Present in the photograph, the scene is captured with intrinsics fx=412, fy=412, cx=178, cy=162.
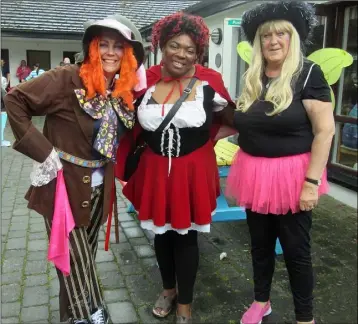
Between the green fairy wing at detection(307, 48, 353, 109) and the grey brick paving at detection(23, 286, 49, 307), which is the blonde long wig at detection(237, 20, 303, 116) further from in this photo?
the grey brick paving at detection(23, 286, 49, 307)

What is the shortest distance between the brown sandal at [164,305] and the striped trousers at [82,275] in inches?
16.4

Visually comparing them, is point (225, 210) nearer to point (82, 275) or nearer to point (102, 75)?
point (82, 275)

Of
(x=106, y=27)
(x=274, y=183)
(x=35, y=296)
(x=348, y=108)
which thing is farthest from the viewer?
(x=348, y=108)

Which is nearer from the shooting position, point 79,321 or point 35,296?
point 79,321

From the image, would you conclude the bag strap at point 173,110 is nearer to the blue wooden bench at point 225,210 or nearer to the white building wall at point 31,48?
the blue wooden bench at point 225,210

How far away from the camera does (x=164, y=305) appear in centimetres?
269

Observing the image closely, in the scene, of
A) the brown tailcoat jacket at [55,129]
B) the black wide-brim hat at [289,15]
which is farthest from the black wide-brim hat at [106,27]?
the black wide-brim hat at [289,15]

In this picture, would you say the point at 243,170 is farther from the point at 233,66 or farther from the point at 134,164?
the point at 233,66

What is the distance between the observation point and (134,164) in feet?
8.34

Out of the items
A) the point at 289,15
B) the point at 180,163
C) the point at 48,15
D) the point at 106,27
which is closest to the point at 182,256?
the point at 180,163

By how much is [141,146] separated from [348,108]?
145 inches

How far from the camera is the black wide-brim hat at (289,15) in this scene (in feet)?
7.15

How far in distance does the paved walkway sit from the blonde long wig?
4.64 feet

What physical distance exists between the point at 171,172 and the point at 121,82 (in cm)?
58
